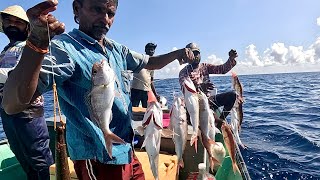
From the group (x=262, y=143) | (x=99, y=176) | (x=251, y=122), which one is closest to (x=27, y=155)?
(x=99, y=176)

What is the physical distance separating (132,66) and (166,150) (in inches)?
108

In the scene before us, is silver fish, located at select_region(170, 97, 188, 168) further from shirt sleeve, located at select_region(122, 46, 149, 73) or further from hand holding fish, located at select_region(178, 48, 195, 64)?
shirt sleeve, located at select_region(122, 46, 149, 73)

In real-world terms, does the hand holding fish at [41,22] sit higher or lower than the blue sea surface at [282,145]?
higher

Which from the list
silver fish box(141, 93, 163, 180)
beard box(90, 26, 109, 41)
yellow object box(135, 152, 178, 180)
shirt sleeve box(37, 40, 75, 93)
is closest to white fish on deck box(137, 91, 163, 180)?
silver fish box(141, 93, 163, 180)

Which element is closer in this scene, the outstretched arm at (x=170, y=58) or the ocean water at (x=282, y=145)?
the outstretched arm at (x=170, y=58)

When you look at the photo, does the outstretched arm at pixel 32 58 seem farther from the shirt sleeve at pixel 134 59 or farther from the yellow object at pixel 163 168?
the yellow object at pixel 163 168

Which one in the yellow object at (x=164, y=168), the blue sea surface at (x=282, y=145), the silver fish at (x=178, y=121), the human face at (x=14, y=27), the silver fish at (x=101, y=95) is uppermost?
the human face at (x=14, y=27)

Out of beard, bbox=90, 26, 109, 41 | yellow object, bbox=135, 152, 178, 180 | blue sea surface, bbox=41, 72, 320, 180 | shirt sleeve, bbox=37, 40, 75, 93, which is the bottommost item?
blue sea surface, bbox=41, 72, 320, 180

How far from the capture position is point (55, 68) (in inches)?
94.5

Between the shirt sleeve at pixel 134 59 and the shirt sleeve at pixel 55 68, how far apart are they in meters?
0.97

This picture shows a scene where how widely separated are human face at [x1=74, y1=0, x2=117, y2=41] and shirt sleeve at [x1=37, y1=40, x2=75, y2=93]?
0.43 meters

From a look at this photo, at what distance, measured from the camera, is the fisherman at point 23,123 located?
4.09 metres

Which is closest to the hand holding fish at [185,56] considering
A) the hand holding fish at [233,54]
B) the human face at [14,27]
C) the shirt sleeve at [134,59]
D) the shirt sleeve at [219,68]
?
the shirt sleeve at [134,59]

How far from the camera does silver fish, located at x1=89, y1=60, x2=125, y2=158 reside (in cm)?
245
